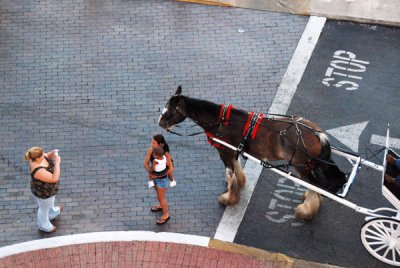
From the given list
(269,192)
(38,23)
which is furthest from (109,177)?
(38,23)

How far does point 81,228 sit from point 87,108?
8.87ft

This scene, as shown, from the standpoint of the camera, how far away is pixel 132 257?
10.5 meters

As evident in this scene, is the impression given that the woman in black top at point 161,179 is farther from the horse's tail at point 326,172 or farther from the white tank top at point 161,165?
the horse's tail at point 326,172

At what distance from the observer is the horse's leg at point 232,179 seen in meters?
10.8

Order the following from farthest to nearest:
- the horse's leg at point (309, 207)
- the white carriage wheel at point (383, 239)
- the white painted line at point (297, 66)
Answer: the white painted line at point (297, 66) < the horse's leg at point (309, 207) < the white carriage wheel at point (383, 239)

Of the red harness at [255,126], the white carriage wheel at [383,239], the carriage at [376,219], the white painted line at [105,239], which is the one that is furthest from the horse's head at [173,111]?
the white carriage wheel at [383,239]

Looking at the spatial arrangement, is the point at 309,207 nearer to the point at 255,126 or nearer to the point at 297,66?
the point at 255,126

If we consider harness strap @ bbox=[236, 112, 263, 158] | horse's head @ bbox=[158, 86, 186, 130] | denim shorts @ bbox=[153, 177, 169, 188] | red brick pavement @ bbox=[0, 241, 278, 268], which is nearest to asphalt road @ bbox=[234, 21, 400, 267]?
red brick pavement @ bbox=[0, 241, 278, 268]

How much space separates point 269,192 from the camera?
→ 452 inches

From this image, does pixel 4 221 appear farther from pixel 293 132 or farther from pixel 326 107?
pixel 326 107

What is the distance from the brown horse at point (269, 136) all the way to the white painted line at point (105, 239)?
1.38 metres

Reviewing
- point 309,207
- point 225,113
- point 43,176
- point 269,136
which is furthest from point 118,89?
point 309,207

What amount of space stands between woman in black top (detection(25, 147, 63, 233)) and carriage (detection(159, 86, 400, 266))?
1.78 m

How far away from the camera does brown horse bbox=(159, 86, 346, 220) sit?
32.6ft
